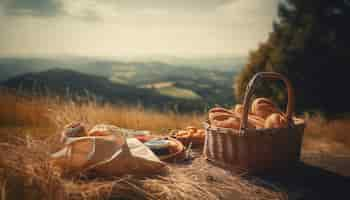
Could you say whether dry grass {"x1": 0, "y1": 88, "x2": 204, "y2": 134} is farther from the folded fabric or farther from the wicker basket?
the wicker basket

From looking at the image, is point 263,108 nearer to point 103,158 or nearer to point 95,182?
point 103,158

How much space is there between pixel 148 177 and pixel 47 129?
1.70 meters

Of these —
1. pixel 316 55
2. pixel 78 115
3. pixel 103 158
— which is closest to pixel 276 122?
pixel 103 158

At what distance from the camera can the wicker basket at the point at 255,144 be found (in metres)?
2.03

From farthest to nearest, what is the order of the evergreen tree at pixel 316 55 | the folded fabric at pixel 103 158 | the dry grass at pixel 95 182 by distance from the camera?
the evergreen tree at pixel 316 55
the folded fabric at pixel 103 158
the dry grass at pixel 95 182

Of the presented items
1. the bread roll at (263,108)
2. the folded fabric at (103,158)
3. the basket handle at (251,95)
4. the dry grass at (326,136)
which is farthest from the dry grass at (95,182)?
the dry grass at (326,136)

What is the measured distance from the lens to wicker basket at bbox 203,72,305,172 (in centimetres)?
203

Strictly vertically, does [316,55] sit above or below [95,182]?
above

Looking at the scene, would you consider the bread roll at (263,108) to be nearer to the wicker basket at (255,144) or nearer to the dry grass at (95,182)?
the wicker basket at (255,144)

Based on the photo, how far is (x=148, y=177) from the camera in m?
1.97

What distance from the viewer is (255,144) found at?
205cm

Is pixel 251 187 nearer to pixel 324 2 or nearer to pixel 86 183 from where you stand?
pixel 86 183

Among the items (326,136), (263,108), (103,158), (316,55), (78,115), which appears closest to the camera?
(103,158)

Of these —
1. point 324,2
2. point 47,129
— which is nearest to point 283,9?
point 324,2
